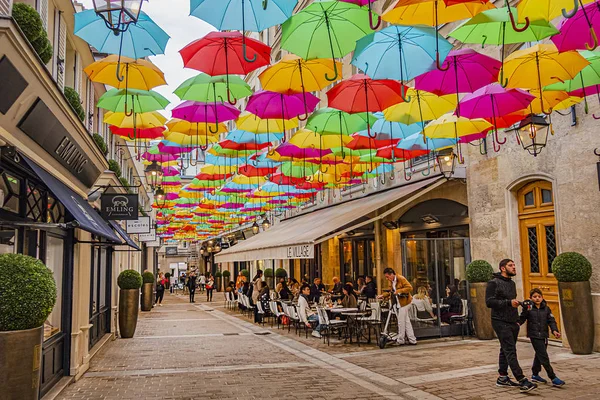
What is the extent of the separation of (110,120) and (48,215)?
12.1 feet

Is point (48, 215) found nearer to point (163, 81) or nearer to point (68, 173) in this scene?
point (68, 173)

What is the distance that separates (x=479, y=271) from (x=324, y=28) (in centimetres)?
751

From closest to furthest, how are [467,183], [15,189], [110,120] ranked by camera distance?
[15,189]
[110,120]
[467,183]

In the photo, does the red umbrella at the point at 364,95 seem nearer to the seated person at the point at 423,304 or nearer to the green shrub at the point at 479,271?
the green shrub at the point at 479,271

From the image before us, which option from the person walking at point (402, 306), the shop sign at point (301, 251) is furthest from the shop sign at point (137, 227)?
the person walking at point (402, 306)

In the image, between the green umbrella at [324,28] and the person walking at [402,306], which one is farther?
the person walking at [402,306]

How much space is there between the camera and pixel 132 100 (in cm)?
1059

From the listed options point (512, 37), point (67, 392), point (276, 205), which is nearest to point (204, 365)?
point (67, 392)

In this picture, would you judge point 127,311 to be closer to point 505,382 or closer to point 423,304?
point 423,304

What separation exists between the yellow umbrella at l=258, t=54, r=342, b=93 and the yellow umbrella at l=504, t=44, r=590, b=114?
9.44 ft

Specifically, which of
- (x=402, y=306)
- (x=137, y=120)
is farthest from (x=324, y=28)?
(x=402, y=306)

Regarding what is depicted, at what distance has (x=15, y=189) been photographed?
22.4 ft

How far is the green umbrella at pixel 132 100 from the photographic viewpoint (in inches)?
409

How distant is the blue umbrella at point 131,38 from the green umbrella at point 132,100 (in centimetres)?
217
